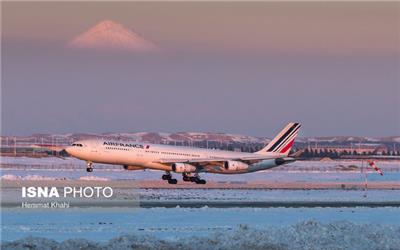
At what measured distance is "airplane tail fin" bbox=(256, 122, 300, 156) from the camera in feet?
268

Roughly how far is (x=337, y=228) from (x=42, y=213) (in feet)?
44.1

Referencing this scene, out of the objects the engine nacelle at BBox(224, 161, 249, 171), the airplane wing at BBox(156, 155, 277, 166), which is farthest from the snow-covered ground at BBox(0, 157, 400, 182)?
the engine nacelle at BBox(224, 161, 249, 171)

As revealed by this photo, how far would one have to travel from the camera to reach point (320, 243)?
86.9 ft

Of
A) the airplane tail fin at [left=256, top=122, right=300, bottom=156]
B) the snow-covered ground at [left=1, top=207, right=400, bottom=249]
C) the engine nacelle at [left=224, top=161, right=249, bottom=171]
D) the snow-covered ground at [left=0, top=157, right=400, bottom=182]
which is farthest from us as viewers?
the airplane tail fin at [left=256, top=122, right=300, bottom=156]

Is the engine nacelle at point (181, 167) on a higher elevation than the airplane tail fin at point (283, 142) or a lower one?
lower

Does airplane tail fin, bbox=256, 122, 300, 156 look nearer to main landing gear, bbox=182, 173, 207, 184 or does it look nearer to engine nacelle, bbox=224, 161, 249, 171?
engine nacelle, bbox=224, 161, 249, 171

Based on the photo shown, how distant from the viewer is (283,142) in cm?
8256

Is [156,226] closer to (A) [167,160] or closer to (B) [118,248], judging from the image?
(B) [118,248]

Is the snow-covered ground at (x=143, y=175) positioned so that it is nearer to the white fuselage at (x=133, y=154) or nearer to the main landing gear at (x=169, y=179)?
the white fuselage at (x=133, y=154)

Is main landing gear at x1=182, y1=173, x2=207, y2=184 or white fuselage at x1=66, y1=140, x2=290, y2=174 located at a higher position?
white fuselage at x1=66, y1=140, x2=290, y2=174

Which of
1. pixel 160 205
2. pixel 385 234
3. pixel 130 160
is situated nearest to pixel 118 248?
pixel 385 234

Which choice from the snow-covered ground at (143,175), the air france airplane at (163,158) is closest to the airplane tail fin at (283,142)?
the snow-covered ground at (143,175)

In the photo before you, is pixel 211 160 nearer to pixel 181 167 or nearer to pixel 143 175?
pixel 181 167

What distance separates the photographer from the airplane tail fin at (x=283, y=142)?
81.8 m
